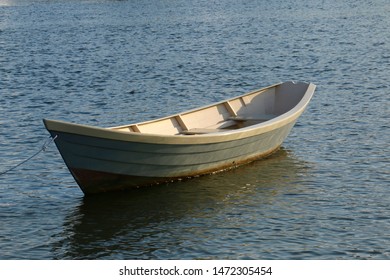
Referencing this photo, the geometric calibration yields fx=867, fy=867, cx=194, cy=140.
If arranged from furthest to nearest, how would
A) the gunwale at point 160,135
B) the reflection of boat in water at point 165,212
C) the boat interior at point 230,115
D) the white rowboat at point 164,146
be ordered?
the boat interior at point 230,115 → the white rowboat at point 164,146 → the gunwale at point 160,135 → the reflection of boat in water at point 165,212

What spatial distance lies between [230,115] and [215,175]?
12.7 ft

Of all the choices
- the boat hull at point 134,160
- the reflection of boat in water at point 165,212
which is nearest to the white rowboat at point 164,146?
the boat hull at point 134,160

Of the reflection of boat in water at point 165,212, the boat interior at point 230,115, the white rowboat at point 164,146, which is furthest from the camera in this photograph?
the boat interior at point 230,115

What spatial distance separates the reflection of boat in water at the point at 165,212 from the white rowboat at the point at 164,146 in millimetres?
374

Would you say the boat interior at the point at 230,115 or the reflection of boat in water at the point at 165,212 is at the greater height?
the boat interior at the point at 230,115

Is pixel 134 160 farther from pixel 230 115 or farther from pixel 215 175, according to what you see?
pixel 230 115

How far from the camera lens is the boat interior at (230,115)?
75.2 feet

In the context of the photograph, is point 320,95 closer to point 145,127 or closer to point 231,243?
point 145,127

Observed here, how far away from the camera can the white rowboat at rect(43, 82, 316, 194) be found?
18984 mm

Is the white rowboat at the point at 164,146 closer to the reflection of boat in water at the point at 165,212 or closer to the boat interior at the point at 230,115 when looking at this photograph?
the boat interior at the point at 230,115

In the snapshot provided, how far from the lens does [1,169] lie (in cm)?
2306

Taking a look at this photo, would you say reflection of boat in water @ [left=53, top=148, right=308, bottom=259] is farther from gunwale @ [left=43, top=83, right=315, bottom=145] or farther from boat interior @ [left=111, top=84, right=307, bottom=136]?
boat interior @ [left=111, top=84, right=307, bottom=136]

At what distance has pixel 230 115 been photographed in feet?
83.1

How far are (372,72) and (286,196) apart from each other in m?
21.1
